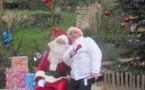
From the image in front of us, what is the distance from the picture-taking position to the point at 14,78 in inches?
209

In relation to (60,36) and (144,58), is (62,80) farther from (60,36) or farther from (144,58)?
(144,58)

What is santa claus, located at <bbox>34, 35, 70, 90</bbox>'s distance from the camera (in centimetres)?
462

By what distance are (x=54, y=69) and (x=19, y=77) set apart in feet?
3.21

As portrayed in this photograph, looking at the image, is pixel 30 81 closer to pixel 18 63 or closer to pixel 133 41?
pixel 18 63

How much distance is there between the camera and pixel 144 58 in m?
7.25

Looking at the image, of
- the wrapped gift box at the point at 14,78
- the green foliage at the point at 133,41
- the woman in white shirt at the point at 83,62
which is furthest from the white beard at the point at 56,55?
the green foliage at the point at 133,41

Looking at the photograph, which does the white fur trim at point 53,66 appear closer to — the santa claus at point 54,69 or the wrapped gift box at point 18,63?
the santa claus at point 54,69

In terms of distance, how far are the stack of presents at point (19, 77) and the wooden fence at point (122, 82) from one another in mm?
1698

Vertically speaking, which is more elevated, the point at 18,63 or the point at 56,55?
the point at 56,55

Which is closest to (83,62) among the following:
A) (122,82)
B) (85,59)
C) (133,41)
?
(85,59)

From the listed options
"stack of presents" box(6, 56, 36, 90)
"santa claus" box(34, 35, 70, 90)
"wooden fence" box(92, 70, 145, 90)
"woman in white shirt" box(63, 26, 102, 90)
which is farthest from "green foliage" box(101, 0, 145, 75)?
"woman in white shirt" box(63, 26, 102, 90)

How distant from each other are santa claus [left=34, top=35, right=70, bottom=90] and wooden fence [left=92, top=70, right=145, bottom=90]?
1.81m

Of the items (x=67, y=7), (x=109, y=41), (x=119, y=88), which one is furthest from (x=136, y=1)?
(x=67, y=7)

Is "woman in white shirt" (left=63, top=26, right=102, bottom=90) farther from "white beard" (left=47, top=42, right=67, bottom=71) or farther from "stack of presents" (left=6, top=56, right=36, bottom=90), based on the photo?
"stack of presents" (left=6, top=56, right=36, bottom=90)
